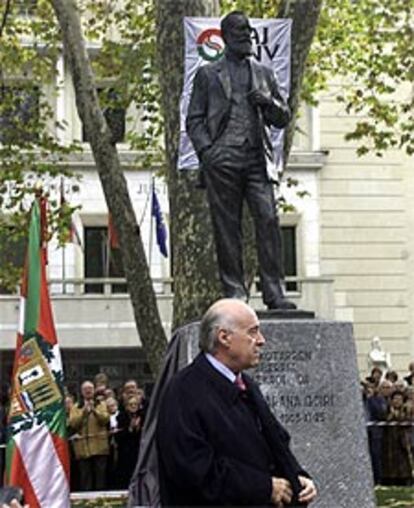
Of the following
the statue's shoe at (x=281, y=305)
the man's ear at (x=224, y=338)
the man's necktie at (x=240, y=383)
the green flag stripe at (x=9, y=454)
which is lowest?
the green flag stripe at (x=9, y=454)

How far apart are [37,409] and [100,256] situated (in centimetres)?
2026

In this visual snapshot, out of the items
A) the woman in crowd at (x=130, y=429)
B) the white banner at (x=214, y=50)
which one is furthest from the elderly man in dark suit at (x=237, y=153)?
the woman in crowd at (x=130, y=429)

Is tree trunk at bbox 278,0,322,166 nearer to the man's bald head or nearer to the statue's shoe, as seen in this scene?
the statue's shoe

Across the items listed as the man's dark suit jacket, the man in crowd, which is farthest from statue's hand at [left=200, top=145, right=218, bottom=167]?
the man in crowd

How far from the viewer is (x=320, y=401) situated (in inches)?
366

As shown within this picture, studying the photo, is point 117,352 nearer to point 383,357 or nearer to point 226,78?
point 383,357

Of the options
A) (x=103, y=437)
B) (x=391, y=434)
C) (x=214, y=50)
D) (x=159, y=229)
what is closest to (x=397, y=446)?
(x=391, y=434)

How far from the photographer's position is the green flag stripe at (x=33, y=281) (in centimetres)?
1319

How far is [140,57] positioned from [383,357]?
519 inches

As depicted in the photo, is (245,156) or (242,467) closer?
(242,467)

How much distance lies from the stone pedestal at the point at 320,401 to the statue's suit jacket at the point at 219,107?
1.36 metres

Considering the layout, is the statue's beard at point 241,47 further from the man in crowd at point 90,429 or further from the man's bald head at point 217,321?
the man in crowd at point 90,429

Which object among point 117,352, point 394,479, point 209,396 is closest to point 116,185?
point 394,479

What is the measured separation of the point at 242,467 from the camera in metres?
5.11
